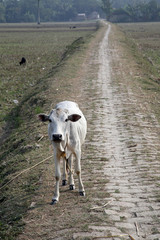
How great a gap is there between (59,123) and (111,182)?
6.41 ft

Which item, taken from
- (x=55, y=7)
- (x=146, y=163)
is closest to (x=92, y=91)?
(x=146, y=163)

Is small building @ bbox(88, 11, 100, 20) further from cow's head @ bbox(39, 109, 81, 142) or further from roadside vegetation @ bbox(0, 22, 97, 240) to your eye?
cow's head @ bbox(39, 109, 81, 142)

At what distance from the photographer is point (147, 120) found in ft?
39.3

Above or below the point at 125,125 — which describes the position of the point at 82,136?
above

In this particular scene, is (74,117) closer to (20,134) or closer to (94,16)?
(20,134)

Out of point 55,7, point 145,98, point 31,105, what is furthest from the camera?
point 55,7

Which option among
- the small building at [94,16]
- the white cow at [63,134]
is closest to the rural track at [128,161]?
the white cow at [63,134]

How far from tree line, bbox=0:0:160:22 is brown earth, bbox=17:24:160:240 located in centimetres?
11065

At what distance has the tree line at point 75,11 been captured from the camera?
124000 millimetres

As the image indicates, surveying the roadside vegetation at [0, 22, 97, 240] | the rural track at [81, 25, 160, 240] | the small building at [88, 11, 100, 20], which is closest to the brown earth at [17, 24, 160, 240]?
the rural track at [81, 25, 160, 240]

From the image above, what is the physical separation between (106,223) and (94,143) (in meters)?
4.21

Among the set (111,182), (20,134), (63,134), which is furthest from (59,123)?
(20,134)

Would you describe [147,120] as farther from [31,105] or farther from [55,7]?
[55,7]

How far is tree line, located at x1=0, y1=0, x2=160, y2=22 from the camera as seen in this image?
124m
